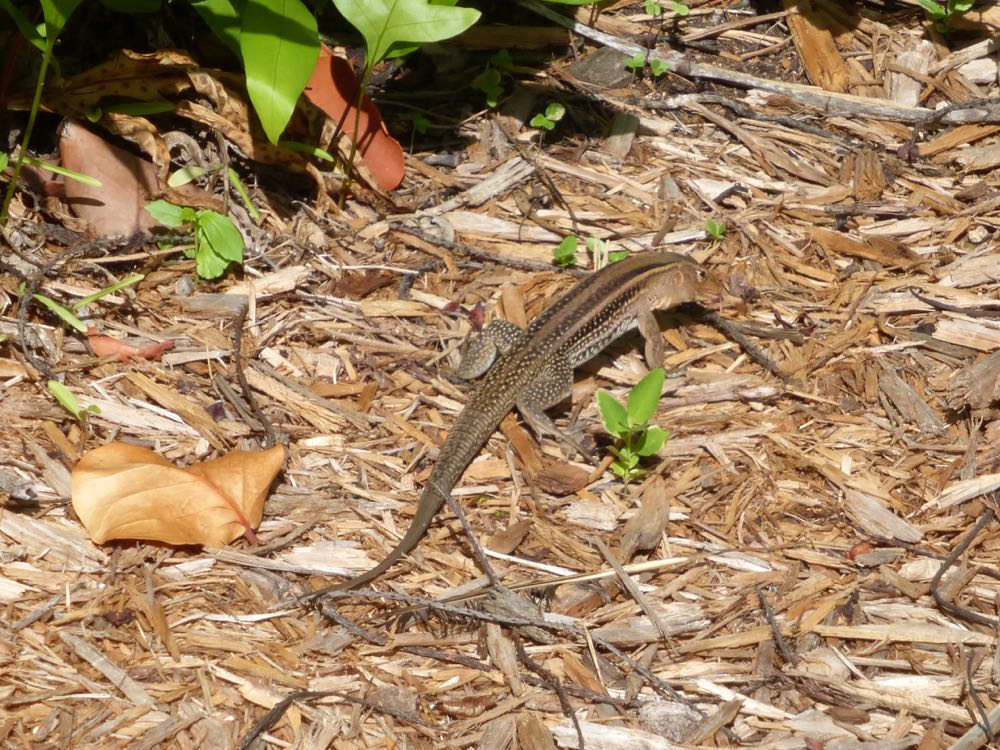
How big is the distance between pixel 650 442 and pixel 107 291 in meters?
2.45

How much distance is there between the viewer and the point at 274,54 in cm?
432

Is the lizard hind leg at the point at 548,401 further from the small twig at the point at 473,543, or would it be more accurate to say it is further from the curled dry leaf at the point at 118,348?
the curled dry leaf at the point at 118,348

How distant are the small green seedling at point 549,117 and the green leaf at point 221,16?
68.7 inches

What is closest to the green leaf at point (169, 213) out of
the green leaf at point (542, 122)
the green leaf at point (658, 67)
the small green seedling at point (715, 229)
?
the green leaf at point (542, 122)

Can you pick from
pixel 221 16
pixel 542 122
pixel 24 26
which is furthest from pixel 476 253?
pixel 24 26

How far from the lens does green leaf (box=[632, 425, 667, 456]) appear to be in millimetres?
4098

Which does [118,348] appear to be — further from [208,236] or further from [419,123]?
[419,123]

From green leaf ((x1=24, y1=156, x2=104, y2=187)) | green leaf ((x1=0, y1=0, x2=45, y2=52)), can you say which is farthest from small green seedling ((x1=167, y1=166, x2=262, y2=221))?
green leaf ((x1=0, y1=0, x2=45, y2=52))

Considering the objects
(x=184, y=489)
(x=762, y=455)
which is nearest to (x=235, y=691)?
(x=184, y=489)

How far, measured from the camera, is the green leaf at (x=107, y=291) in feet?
14.1

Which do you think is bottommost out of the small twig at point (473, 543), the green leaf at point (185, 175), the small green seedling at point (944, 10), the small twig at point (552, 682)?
the small twig at point (552, 682)

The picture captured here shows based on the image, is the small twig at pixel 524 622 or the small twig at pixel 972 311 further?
the small twig at pixel 972 311

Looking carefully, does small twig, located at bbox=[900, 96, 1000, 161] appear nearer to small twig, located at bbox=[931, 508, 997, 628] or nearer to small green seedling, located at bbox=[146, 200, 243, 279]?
small twig, located at bbox=[931, 508, 997, 628]

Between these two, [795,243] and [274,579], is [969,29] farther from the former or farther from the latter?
[274,579]
